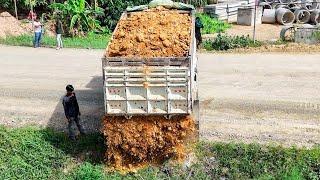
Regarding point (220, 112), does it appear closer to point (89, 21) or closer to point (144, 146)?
point (144, 146)

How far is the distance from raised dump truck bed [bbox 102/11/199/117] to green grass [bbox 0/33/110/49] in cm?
1038

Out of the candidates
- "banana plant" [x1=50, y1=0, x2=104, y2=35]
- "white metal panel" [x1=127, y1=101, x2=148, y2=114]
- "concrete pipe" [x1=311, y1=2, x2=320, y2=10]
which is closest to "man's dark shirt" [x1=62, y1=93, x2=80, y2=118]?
Result: "white metal panel" [x1=127, y1=101, x2=148, y2=114]

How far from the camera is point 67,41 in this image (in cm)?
2192

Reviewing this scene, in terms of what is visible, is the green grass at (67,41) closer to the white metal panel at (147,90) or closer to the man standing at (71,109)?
the man standing at (71,109)

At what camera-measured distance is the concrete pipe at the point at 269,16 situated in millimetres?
26672

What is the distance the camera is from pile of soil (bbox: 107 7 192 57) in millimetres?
11500

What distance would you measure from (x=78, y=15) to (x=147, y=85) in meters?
12.6

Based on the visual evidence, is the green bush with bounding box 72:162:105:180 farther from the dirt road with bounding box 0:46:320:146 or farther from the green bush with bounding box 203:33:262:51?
the green bush with bounding box 203:33:262:51

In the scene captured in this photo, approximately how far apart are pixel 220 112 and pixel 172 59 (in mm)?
3587

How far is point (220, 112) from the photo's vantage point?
44.9ft

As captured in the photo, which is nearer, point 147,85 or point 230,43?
point 147,85

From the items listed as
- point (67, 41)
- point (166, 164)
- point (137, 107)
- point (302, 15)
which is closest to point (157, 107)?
point (137, 107)

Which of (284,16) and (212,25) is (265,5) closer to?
(284,16)

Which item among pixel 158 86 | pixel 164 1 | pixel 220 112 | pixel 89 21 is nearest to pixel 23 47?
pixel 89 21
